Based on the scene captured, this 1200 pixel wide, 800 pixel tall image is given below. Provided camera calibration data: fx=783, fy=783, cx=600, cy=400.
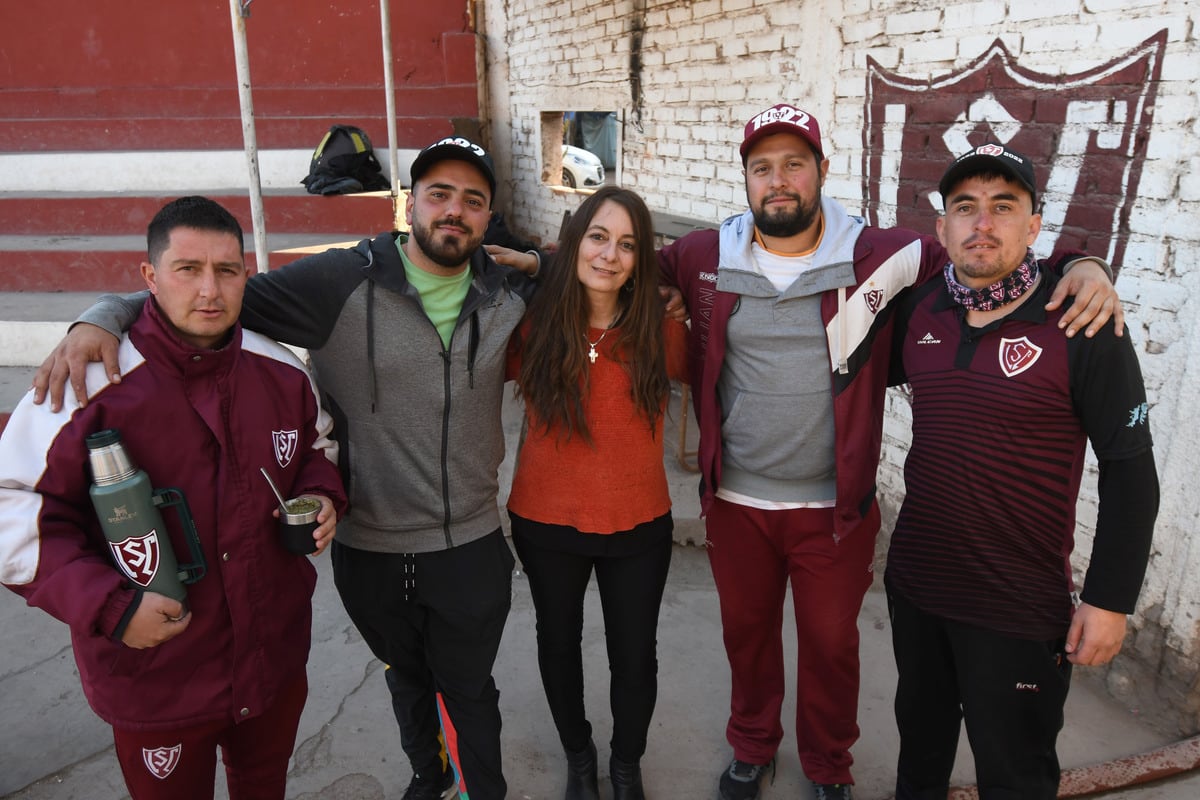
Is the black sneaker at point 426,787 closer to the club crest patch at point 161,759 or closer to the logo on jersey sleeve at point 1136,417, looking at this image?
the club crest patch at point 161,759

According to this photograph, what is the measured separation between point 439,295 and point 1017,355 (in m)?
1.53

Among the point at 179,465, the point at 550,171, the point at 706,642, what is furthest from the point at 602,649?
the point at 550,171

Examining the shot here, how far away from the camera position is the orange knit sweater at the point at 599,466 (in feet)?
7.54

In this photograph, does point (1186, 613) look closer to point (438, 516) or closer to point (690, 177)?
point (438, 516)

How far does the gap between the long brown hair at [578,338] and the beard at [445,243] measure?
265mm

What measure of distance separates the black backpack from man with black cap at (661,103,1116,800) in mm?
5163

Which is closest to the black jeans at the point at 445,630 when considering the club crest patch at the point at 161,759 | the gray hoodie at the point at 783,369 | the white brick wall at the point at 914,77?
the club crest patch at the point at 161,759

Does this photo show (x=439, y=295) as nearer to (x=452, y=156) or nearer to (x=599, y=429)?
(x=452, y=156)

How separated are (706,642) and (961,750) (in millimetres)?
1113

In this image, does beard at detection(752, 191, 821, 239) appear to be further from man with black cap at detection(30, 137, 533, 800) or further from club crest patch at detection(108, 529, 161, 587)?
club crest patch at detection(108, 529, 161, 587)

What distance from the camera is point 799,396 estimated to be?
7.60 feet

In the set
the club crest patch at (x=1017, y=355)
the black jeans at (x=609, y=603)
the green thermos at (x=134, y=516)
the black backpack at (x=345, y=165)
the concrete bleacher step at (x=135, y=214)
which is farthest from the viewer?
the black backpack at (x=345, y=165)

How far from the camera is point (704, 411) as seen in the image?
246 centimetres

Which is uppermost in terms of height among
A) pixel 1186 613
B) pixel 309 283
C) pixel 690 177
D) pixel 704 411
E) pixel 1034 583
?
pixel 690 177
